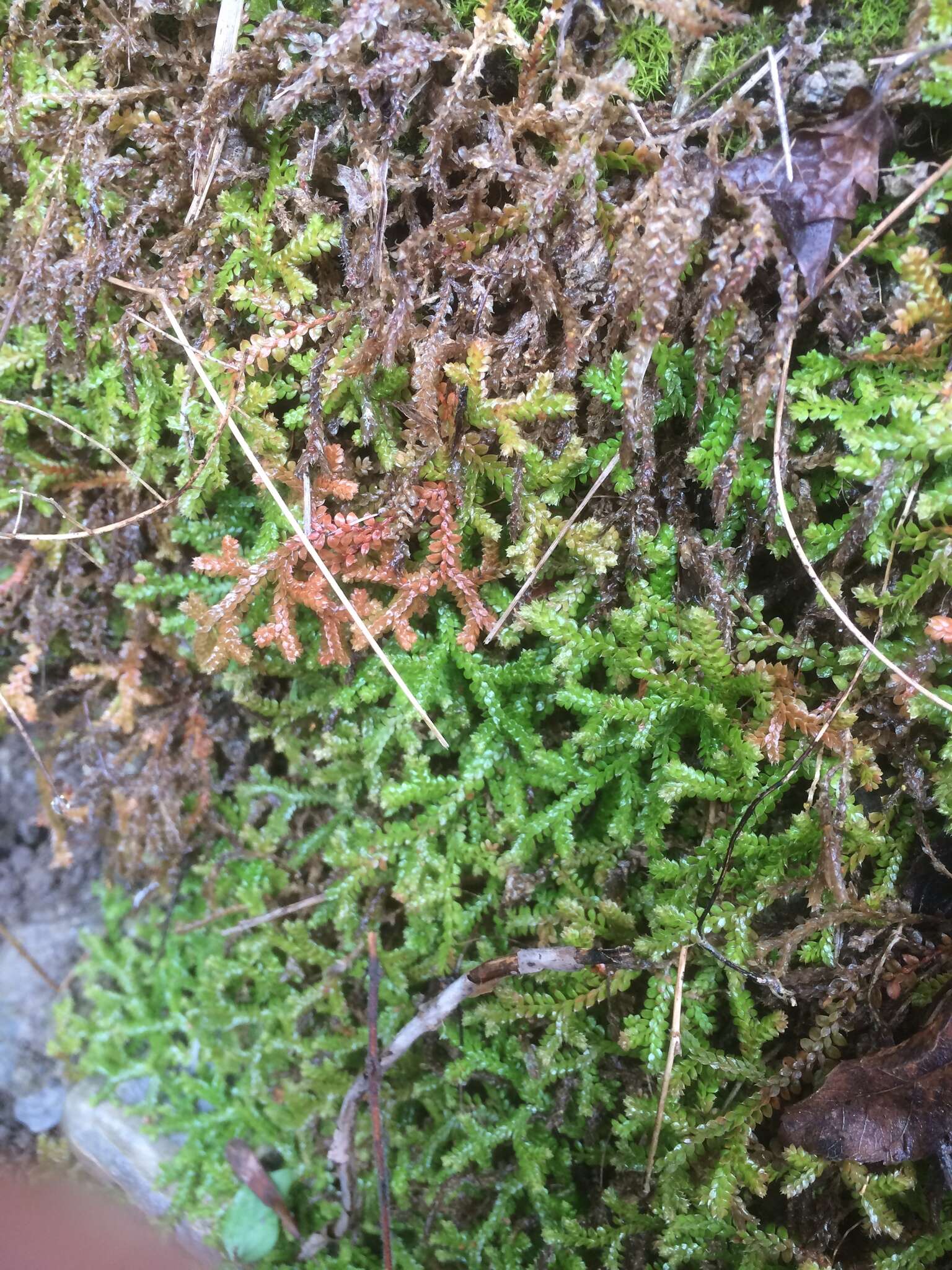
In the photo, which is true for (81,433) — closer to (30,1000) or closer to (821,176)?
(821,176)

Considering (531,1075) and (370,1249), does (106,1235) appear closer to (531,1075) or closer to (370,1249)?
(531,1075)

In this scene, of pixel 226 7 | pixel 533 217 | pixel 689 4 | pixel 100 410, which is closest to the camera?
pixel 689 4

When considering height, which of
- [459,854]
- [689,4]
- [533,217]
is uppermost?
[689,4]

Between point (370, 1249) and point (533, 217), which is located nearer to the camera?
point (533, 217)

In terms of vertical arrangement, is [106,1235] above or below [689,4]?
below

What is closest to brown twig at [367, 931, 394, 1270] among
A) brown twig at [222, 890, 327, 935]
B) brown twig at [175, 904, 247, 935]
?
brown twig at [222, 890, 327, 935]

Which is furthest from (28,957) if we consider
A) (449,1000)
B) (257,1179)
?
(449,1000)

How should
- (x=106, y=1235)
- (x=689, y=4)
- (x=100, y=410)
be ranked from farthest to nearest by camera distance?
1. (x=100, y=410)
2. (x=689, y=4)
3. (x=106, y=1235)

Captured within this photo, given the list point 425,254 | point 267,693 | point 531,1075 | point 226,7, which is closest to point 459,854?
point 531,1075
